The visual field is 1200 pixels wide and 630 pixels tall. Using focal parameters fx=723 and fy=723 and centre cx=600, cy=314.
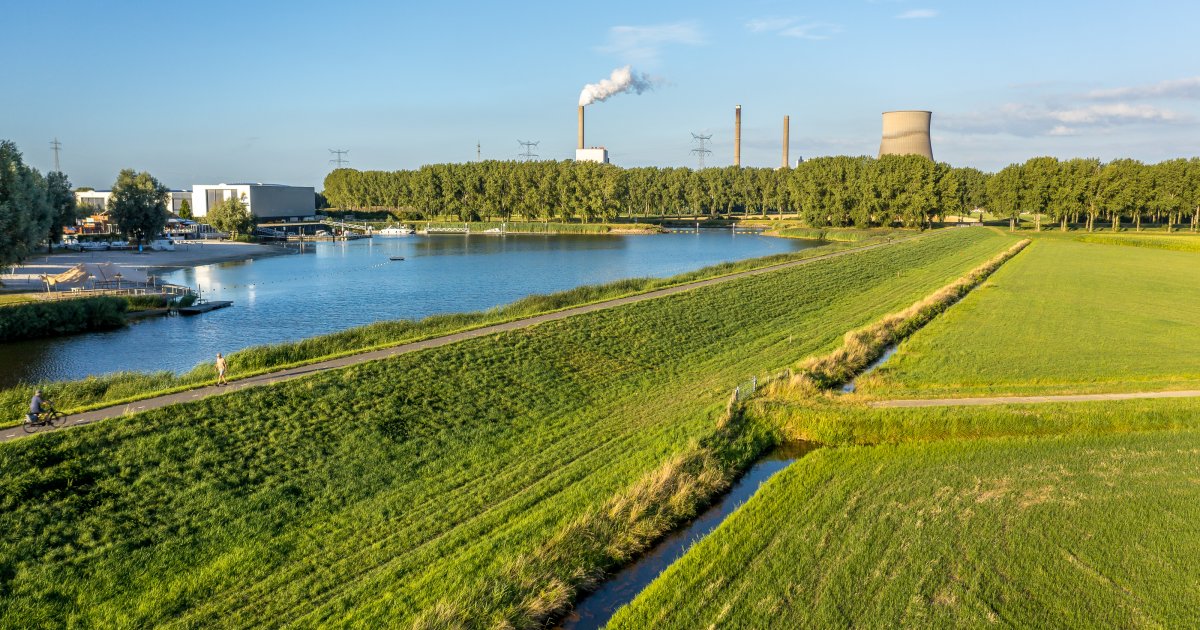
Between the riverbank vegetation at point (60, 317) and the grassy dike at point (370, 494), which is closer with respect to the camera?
the grassy dike at point (370, 494)

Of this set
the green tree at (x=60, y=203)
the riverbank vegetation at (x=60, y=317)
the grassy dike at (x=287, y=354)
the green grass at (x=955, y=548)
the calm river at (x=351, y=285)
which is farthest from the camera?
the green tree at (x=60, y=203)

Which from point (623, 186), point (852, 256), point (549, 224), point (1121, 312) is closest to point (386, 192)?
point (549, 224)

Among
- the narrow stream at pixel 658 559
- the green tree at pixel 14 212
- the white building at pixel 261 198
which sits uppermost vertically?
the white building at pixel 261 198

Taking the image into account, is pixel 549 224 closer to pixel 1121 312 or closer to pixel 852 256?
pixel 852 256

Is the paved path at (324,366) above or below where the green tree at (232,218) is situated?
below

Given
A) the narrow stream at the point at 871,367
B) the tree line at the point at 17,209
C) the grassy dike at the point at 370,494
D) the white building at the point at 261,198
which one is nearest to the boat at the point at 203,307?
the tree line at the point at 17,209

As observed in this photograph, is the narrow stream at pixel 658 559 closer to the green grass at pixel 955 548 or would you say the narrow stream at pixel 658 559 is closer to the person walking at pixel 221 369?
the green grass at pixel 955 548
